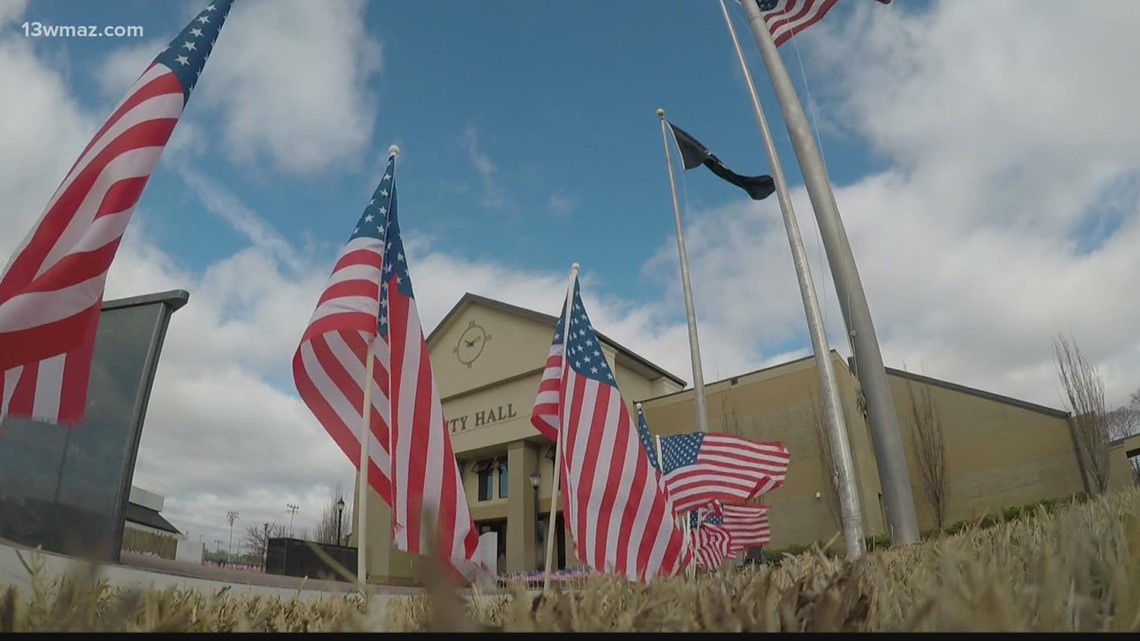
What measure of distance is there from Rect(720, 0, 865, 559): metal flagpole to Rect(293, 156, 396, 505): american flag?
5.27m

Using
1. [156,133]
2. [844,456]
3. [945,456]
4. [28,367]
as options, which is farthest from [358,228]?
[945,456]

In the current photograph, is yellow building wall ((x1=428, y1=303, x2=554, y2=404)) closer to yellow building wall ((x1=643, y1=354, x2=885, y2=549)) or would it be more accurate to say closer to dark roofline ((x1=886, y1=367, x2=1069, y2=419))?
yellow building wall ((x1=643, y1=354, x2=885, y2=549))

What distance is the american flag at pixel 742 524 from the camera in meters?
13.3

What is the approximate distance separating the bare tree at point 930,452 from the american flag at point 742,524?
912cm

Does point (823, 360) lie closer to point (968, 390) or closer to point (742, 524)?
point (742, 524)

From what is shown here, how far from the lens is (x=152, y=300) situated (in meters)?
6.40

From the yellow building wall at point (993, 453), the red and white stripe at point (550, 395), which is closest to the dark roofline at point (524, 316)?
the yellow building wall at point (993, 453)

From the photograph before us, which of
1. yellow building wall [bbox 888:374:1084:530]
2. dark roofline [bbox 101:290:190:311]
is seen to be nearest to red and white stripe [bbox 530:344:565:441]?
dark roofline [bbox 101:290:190:311]

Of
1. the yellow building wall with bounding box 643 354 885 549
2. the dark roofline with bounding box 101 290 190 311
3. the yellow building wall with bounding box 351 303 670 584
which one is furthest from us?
the yellow building wall with bounding box 351 303 670 584

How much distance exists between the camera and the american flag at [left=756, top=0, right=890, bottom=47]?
10781 millimetres

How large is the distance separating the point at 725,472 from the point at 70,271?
332 inches

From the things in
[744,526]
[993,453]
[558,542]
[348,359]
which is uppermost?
[993,453]

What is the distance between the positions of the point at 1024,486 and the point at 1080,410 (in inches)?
101

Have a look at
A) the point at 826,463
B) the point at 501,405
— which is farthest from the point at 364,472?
the point at 501,405
